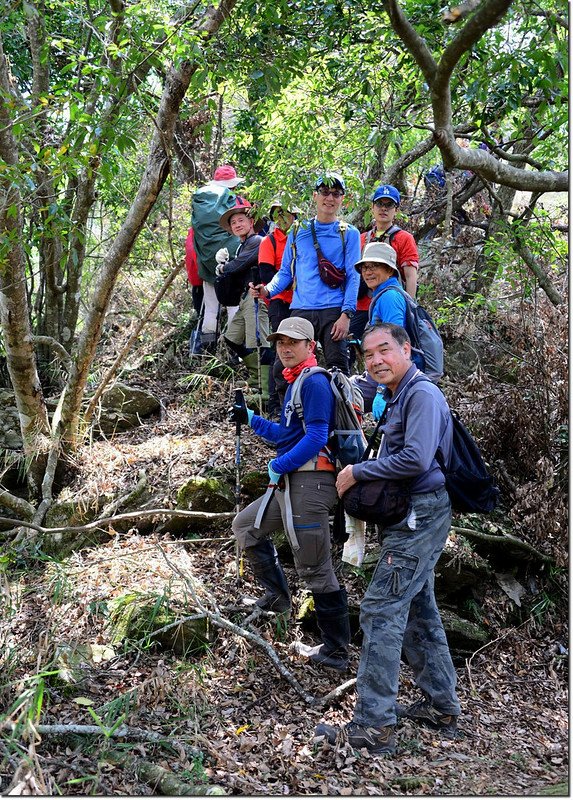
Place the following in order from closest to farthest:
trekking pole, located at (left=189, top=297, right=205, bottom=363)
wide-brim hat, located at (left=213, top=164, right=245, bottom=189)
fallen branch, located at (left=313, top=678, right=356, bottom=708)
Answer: fallen branch, located at (left=313, top=678, right=356, bottom=708)
wide-brim hat, located at (left=213, top=164, right=245, bottom=189)
trekking pole, located at (left=189, top=297, right=205, bottom=363)

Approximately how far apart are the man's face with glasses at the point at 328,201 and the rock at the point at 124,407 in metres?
3.41

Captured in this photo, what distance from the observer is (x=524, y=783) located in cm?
425

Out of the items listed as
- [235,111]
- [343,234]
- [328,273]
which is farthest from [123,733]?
[235,111]

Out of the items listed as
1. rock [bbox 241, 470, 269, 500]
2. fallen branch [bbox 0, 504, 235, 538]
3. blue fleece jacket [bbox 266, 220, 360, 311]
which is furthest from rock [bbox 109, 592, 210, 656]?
blue fleece jacket [bbox 266, 220, 360, 311]

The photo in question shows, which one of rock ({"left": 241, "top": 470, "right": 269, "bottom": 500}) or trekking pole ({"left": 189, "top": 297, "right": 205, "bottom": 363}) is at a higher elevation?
trekking pole ({"left": 189, "top": 297, "right": 205, "bottom": 363})

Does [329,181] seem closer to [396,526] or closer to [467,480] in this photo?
[467,480]

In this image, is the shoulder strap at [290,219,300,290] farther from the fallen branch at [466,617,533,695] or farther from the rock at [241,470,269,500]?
the fallen branch at [466,617,533,695]

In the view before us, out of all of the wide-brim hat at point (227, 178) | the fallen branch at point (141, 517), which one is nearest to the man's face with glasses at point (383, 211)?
the wide-brim hat at point (227, 178)

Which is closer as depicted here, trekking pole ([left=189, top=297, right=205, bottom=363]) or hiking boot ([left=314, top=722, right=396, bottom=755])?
hiking boot ([left=314, top=722, right=396, bottom=755])

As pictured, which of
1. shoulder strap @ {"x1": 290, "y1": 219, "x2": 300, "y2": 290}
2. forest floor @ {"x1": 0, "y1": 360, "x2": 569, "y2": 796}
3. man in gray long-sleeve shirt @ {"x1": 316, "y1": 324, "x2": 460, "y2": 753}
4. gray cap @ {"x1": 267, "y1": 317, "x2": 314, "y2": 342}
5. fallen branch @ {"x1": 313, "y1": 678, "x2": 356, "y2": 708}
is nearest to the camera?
forest floor @ {"x1": 0, "y1": 360, "x2": 569, "y2": 796}

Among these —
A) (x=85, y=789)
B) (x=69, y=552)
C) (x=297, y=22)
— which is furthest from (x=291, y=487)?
(x=297, y=22)

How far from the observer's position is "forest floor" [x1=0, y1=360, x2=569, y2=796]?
4004 mm

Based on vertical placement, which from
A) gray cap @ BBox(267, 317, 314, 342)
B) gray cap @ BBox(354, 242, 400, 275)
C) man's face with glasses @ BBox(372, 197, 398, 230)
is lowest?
gray cap @ BBox(267, 317, 314, 342)

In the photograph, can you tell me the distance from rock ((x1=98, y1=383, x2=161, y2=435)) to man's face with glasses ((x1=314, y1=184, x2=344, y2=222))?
11.2 feet
